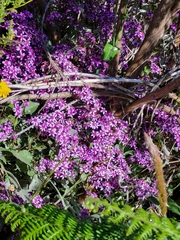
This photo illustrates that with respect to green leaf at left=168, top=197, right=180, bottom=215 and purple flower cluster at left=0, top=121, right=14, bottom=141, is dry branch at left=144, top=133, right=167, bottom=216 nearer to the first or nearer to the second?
green leaf at left=168, top=197, right=180, bottom=215

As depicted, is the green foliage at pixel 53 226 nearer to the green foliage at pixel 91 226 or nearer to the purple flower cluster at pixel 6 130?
the green foliage at pixel 91 226

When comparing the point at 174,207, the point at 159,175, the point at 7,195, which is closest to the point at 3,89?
the point at 7,195

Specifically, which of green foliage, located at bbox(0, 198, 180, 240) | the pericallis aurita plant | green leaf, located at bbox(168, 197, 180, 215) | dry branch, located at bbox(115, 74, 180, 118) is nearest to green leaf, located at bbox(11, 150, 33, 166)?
the pericallis aurita plant

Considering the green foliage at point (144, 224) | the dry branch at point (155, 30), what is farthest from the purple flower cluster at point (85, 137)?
the green foliage at point (144, 224)

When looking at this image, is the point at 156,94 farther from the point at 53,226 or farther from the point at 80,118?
the point at 53,226

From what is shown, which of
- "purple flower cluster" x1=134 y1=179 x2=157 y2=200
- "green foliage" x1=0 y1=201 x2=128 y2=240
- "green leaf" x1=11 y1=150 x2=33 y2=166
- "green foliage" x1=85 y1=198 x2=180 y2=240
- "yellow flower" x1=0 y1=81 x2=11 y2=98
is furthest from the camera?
"purple flower cluster" x1=134 y1=179 x2=157 y2=200
